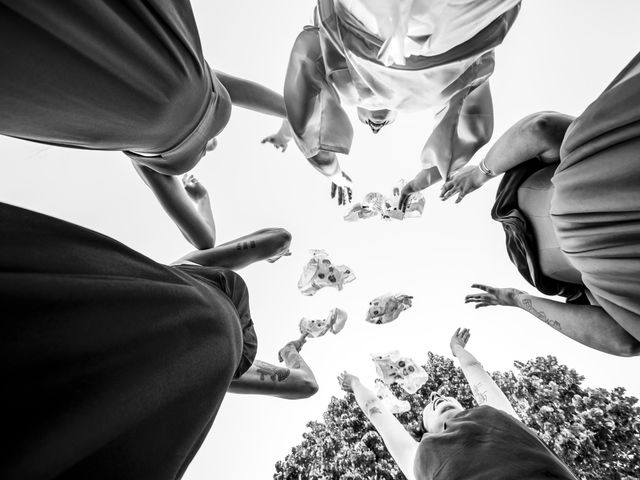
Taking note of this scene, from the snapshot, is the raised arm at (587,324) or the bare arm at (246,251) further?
the bare arm at (246,251)

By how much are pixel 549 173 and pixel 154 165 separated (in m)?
1.61

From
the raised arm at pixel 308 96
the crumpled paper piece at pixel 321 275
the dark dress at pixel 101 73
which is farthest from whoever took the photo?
the crumpled paper piece at pixel 321 275

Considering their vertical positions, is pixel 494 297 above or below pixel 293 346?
above

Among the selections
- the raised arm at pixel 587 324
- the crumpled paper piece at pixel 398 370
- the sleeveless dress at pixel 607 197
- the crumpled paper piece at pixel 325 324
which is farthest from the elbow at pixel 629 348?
the crumpled paper piece at pixel 398 370

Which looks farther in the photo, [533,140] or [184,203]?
[184,203]

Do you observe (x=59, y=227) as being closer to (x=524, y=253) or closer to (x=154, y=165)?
(x=154, y=165)

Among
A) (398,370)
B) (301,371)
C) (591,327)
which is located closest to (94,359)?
(591,327)

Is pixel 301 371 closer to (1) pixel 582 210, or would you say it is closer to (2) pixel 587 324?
(2) pixel 587 324

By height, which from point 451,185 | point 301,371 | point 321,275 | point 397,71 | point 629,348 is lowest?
point 301,371

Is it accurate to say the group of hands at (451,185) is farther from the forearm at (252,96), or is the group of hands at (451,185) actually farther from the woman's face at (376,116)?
the forearm at (252,96)

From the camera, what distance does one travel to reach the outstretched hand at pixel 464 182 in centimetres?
163

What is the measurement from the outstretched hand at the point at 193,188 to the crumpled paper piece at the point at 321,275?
156 centimetres

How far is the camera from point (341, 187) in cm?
193

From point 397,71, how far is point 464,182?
871mm
